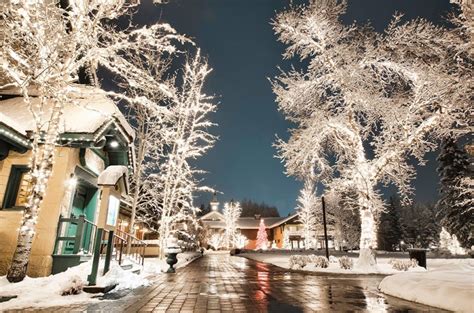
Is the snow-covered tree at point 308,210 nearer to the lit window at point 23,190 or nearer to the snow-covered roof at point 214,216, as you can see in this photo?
the snow-covered roof at point 214,216

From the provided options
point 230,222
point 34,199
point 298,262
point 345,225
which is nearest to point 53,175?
point 34,199

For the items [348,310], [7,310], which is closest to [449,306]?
[348,310]

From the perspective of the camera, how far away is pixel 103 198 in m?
7.61

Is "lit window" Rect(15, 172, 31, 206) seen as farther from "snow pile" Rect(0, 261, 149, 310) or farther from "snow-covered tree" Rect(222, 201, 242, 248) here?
"snow-covered tree" Rect(222, 201, 242, 248)

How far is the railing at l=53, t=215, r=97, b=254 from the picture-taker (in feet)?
27.9

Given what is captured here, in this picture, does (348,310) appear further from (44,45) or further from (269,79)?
(269,79)

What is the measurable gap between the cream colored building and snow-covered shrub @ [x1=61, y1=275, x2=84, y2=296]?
2.21 m

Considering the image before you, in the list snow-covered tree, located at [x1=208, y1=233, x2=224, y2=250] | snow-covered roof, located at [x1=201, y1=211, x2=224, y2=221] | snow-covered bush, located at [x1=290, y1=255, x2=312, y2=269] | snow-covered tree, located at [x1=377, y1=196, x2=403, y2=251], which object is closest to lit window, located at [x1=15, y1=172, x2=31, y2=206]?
snow-covered bush, located at [x1=290, y1=255, x2=312, y2=269]

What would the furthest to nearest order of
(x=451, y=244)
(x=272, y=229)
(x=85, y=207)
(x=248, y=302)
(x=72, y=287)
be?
(x=272, y=229), (x=451, y=244), (x=85, y=207), (x=72, y=287), (x=248, y=302)

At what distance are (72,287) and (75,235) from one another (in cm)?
334

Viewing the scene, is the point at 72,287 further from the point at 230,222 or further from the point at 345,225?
the point at 230,222

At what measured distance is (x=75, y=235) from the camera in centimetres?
931

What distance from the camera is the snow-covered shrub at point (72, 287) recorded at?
249 inches

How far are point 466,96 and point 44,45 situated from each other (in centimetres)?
1119
